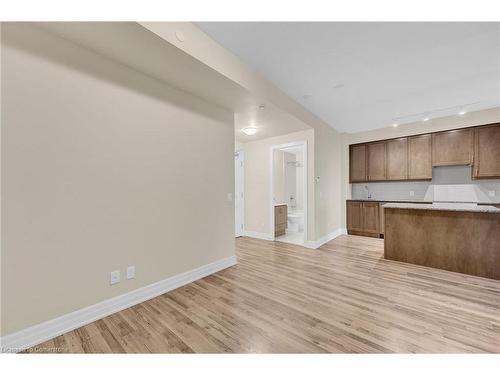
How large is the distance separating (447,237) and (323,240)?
206cm

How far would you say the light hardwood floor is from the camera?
63.0 inches

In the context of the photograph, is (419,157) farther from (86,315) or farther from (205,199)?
(86,315)

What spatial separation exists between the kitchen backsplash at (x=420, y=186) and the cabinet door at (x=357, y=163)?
364mm

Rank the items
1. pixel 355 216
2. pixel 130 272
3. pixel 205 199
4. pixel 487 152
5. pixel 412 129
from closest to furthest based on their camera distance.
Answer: pixel 130 272, pixel 205 199, pixel 487 152, pixel 412 129, pixel 355 216

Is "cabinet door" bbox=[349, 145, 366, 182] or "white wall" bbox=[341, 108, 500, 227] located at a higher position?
"white wall" bbox=[341, 108, 500, 227]

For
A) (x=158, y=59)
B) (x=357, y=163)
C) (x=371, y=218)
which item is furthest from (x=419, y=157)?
(x=158, y=59)

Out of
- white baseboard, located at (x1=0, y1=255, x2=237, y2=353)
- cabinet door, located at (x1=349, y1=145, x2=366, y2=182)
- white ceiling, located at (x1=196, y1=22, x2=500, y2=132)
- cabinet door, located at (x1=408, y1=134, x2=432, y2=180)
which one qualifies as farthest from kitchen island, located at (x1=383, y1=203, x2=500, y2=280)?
white baseboard, located at (x1=0, y1=255, x2=237, y2=353)

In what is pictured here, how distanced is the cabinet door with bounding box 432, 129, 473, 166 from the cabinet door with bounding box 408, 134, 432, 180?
0.34ft

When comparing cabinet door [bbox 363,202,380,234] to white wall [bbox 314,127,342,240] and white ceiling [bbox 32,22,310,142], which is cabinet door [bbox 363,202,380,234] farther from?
white ceiling [bbox 32,22,310,142]

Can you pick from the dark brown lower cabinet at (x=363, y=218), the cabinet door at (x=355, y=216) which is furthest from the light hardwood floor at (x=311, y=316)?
the cabinet door at (x=355, y=216)

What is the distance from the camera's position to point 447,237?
3057 millimetres
